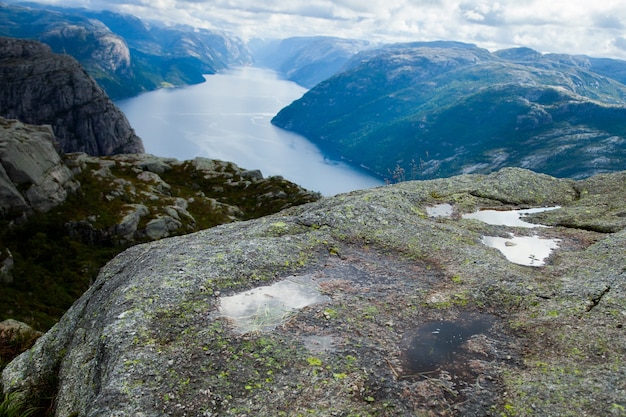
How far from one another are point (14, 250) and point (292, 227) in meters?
70.6

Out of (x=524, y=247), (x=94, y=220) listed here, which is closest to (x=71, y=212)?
(x=94, y=220)

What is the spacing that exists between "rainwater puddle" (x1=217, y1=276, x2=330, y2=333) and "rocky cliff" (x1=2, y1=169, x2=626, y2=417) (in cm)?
8

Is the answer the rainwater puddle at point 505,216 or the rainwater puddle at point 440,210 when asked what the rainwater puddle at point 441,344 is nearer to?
the rainwater puddle at point 440,210

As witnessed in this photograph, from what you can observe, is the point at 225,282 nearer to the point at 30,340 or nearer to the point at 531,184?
the point at 30,340

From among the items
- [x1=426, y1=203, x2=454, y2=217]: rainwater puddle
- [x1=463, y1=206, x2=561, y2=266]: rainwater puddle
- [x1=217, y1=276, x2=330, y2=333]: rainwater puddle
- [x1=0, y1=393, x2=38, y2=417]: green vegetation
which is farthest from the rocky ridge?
[x1=463, y1=206, x2=561, y2=266]: rainwater puddle

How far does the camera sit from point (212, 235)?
82.7 feet

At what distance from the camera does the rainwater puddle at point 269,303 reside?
15.1 m

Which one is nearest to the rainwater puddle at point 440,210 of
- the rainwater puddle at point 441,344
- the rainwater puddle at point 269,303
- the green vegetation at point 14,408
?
the rainwater puddle at point 441,344

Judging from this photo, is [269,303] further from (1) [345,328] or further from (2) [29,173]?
(2) [29,173]

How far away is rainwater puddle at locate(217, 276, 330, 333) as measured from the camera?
49.7ft

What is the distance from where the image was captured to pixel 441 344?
14.6 meters

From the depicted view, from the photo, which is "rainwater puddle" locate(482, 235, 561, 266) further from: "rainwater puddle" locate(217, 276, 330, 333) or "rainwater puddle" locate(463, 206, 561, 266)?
"rainwater puddle" locate(217, 276, 330, 333)

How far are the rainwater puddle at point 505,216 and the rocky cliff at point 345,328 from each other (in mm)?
2938

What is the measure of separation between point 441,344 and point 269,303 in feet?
22.6
